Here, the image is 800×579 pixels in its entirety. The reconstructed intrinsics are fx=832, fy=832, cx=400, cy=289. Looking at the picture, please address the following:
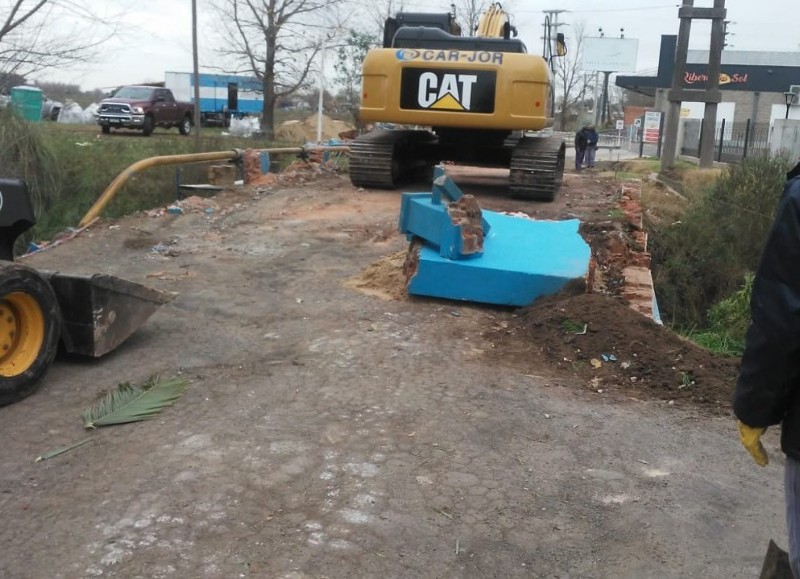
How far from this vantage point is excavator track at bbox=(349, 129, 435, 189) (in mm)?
12445

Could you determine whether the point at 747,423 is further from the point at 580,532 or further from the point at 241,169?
the point at 241,169

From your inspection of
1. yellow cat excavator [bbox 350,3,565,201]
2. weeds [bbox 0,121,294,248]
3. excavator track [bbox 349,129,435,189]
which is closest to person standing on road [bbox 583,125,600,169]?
excavator track [bbox 349,129,435,189]

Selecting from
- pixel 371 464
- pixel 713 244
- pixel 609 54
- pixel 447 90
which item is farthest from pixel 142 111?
pixel 609 54

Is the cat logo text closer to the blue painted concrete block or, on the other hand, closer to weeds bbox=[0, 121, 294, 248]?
the blue painted concrete block

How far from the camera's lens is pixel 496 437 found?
446 cm


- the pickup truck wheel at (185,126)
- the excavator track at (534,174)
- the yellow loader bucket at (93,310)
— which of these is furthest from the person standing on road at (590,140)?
Answer: the yellow loader bucket at (93,310)

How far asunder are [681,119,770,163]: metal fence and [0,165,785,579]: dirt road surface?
80.0 feet

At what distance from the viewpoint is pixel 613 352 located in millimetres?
Result: 5746

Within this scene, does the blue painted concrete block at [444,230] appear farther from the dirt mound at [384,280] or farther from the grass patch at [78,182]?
the grass patch at [78,182]

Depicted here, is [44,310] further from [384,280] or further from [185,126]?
[185,126]

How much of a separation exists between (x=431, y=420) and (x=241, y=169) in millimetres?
9672

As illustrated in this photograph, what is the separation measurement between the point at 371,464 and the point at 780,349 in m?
2.24

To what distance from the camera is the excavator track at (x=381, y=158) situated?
12445 millimetres

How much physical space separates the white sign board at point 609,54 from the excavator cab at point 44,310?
228 feet
